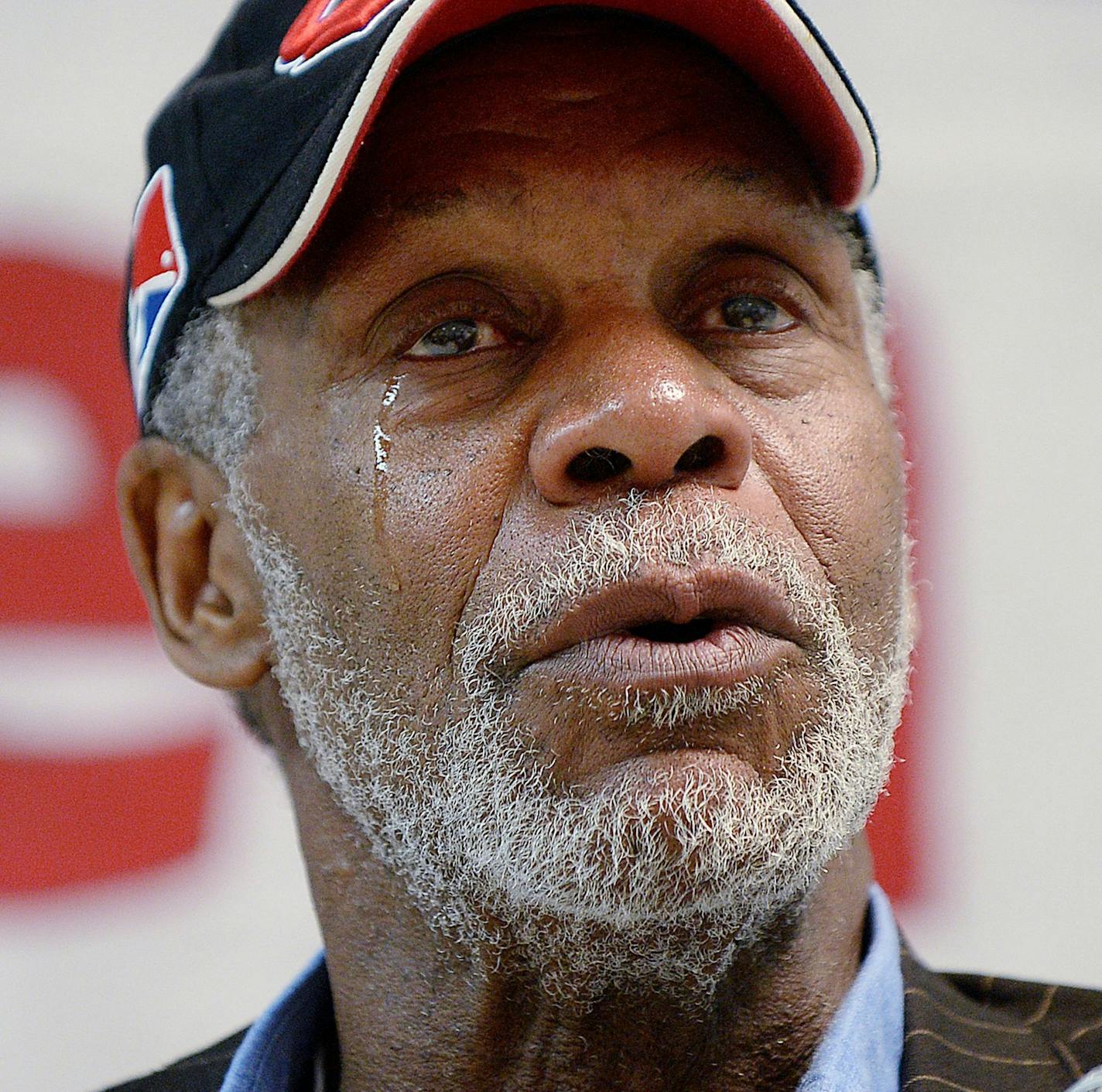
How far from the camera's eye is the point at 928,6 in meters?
2.24

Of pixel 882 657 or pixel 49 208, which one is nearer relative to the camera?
pixel 882 657

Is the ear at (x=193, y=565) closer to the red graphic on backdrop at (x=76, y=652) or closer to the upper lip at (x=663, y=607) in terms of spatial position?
the upper lip at (x=663, y=607)

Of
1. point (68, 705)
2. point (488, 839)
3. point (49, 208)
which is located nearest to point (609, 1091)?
point (488, 839)

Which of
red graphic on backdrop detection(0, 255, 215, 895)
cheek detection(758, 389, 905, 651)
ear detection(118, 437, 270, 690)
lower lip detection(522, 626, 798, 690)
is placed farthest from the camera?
red graphic on backdrop detection(0, 255, 215, 895)

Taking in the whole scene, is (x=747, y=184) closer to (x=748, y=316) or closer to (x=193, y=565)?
(x=748, y=316)

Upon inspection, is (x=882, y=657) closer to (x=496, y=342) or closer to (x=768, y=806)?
(x=768, y=806)

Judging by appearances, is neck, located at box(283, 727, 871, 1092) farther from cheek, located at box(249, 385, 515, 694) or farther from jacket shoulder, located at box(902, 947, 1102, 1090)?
cheek, located at box(249, 385, 515, 694)

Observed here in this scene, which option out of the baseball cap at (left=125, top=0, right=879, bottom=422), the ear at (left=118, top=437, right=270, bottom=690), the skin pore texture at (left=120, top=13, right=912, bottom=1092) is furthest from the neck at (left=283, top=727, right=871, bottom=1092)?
the baseball cap at (left=125, top=0, right=879, bottom=422)

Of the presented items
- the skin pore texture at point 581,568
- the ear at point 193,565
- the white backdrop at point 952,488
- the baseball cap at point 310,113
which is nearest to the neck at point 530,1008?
the skin pore texture at point 581,568

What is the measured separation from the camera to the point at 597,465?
1059mm

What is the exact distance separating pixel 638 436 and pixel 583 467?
55mm

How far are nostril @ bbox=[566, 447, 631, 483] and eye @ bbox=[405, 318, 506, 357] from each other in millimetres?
174

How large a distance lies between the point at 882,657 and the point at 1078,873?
1.19m

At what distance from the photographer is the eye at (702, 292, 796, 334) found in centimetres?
121
